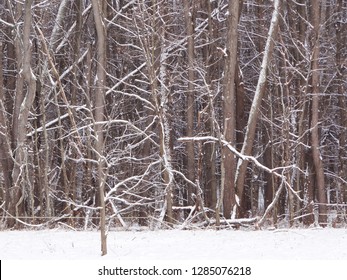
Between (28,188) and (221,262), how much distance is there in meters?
12.4

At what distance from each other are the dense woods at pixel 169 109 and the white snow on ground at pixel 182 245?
240cm

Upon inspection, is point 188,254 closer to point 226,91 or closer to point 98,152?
point 98,152

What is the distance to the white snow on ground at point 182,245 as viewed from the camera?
1243cm

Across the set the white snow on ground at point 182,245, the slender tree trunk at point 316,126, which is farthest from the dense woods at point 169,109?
the white snow on ground at point 182,245

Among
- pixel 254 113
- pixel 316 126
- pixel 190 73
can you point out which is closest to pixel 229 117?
pixel 254 113

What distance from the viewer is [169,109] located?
23969 millimetres

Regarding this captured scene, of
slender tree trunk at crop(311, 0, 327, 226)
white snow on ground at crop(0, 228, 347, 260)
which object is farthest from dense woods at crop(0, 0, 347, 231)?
white snow on ground at crop(0, 228, 347, 260)

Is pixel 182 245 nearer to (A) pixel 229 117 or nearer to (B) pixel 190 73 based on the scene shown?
(A) pixel 229 117

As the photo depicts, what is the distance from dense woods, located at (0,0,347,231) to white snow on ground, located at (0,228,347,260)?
7.89ft

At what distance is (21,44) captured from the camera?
2208 cm

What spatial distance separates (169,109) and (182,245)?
10.6 metres

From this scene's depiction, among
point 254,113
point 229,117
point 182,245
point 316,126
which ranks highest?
point 254,113

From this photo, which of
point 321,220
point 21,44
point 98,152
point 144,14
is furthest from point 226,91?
point 98,152

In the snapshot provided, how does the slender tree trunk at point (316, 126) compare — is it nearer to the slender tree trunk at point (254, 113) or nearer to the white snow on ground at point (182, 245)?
the slender tree trunk at point (254, 113)
